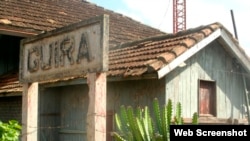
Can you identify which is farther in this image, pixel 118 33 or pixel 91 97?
pixel 118 33

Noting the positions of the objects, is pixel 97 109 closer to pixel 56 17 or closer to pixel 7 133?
pixel 7 133

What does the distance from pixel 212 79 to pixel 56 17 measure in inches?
258

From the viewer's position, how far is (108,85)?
30.7 feet

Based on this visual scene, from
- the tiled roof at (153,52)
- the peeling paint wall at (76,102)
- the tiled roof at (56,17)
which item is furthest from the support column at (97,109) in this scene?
the tiled roof at (56,17)

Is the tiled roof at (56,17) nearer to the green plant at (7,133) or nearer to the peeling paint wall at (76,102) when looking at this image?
the peeling paint wall at (76,102)

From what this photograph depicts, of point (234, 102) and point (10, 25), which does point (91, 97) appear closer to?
point (234, 102)

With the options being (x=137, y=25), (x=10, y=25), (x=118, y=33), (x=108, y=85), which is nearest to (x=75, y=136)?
(x=108, y=85)

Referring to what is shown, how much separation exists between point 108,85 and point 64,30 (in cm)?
313

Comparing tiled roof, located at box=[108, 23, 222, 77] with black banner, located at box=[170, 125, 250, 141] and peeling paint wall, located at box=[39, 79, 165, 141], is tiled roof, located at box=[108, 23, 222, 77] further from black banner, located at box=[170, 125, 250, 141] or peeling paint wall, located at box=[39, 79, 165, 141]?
black banner, located at box=[170, 125, 250, 141]

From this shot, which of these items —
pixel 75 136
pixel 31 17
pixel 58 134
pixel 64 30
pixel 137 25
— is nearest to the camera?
pixel 64 30

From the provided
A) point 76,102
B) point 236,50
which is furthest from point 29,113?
point 236,50

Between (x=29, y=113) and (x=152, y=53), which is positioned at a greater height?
(x=152, y=53)

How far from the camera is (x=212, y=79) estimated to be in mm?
9586

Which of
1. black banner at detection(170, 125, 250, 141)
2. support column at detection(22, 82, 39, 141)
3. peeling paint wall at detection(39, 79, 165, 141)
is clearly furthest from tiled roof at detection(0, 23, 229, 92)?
black banner at detection(170, 125, 250, 141)
